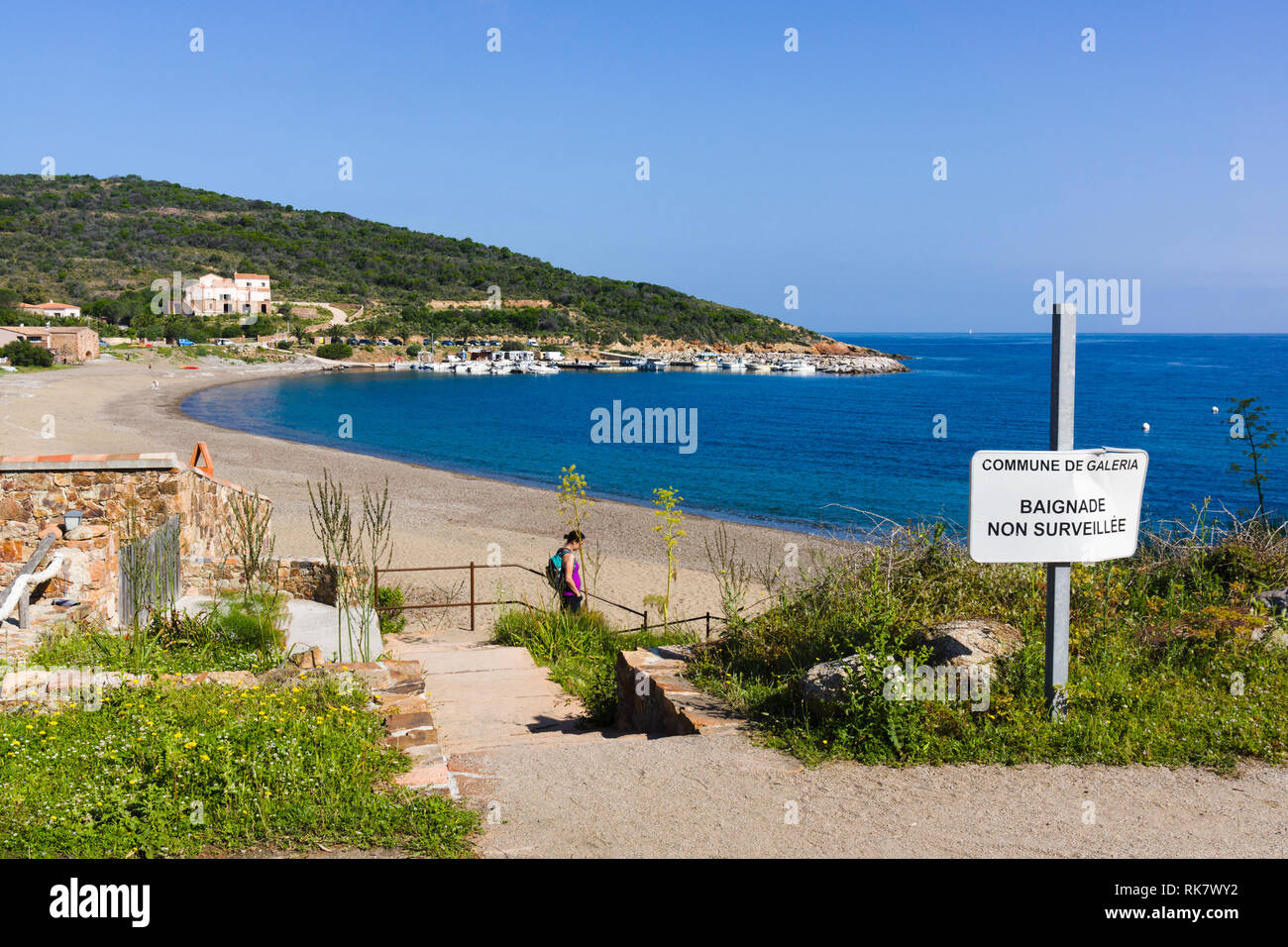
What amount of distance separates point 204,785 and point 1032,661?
14.4ft

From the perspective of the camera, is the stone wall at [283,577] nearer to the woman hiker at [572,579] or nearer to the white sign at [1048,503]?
the woman hiker at [572,579]

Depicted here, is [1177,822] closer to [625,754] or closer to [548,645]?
[625,754]

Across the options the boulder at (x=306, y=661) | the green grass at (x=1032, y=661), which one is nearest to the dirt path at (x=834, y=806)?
the green grass at (x=1032, y=661)

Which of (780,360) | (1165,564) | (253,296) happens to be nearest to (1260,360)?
(780,360)

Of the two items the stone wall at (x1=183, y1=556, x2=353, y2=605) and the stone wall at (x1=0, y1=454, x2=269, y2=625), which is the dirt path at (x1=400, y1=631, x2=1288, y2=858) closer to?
the stone wall at (x1=0, y1=454, x2=269, y2=625)

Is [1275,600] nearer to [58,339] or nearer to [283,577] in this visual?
[283,577]

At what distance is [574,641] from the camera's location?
10008mm

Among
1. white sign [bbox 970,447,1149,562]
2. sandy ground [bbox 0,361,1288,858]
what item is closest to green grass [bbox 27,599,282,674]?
sandy ground [bbox 0,361,1288,858]

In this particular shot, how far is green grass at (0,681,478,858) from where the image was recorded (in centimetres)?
396

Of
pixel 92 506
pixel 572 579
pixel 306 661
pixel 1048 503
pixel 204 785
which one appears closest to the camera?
pixel 204 785

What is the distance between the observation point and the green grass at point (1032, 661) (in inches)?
199

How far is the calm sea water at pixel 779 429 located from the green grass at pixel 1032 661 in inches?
69.8

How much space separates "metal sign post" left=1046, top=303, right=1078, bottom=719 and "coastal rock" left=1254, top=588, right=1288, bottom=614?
248cm

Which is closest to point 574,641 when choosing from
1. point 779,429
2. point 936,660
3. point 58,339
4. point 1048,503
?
point 936,660
